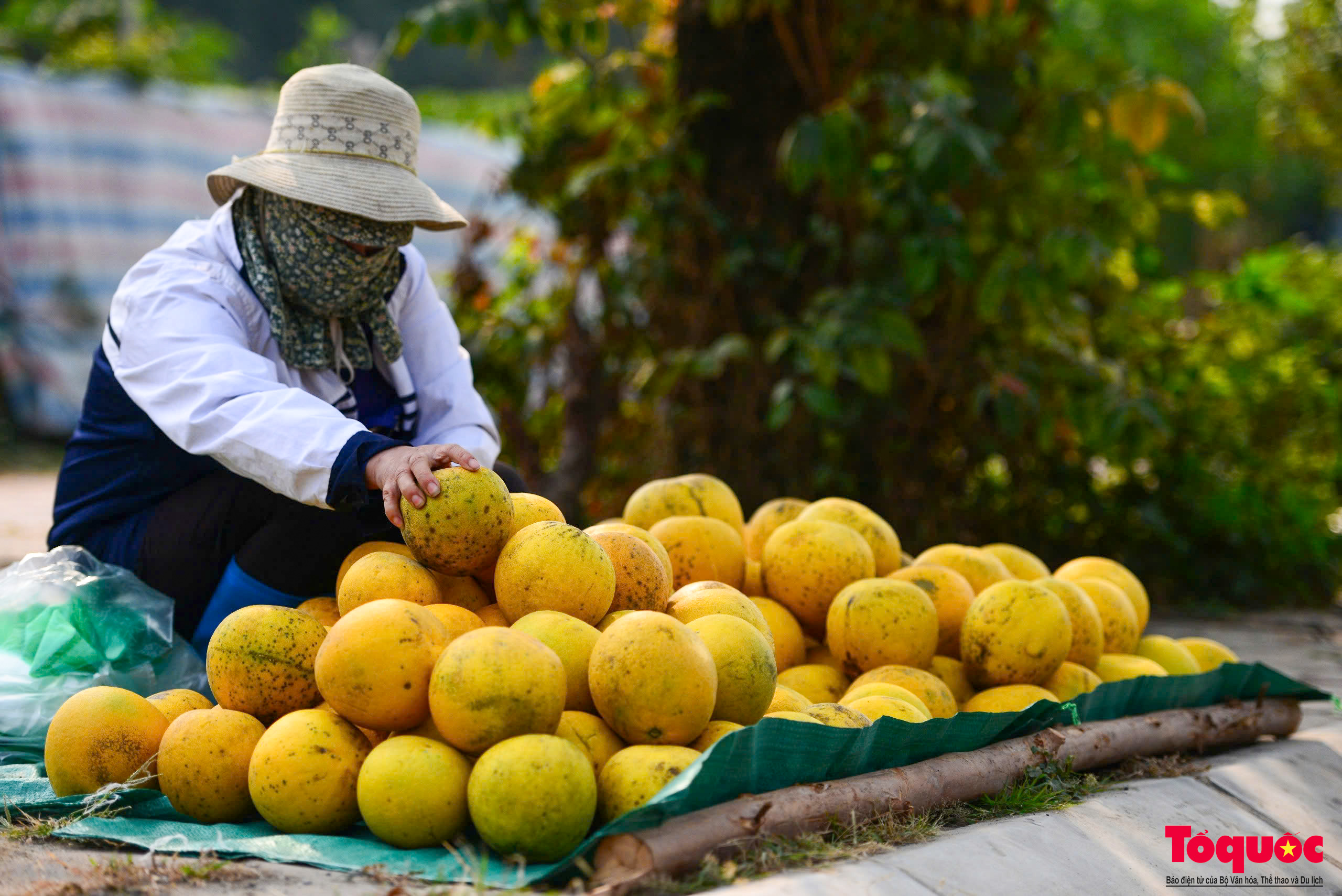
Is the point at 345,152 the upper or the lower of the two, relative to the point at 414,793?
upper

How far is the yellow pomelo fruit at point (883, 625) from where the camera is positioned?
2.37m

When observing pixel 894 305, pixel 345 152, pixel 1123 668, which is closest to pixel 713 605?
pixel 1123 668

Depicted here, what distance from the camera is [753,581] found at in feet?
8.73

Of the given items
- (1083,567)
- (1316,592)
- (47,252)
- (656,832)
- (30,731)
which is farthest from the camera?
(47,252)

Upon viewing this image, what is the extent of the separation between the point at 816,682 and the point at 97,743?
1.39m

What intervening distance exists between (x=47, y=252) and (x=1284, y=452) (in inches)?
352

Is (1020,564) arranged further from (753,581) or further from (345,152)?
(345,152)

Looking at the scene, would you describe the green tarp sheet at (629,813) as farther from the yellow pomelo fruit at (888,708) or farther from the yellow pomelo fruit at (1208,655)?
the yellow pomelo fruit at (1208,655)

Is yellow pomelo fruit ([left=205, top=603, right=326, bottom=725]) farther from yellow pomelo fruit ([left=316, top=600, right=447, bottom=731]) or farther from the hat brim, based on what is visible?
the hat brim

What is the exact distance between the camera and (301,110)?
8.29ft

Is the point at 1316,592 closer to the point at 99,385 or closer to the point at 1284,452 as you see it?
the point at 1284,452

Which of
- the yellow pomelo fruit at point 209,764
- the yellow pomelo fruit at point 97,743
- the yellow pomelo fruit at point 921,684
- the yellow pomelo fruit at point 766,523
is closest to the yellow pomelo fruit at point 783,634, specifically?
the yellow pomelo fruit at point 921,684

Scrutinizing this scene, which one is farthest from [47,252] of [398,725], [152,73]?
[398,725]

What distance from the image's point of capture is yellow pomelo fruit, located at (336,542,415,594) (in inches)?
83.8
